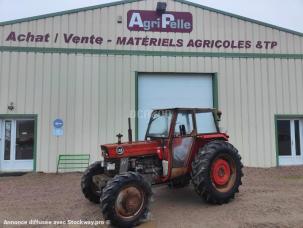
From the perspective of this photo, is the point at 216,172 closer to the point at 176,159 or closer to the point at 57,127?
the point at 176,159

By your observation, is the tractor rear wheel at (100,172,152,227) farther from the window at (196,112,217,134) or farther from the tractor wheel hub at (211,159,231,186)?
the window at (196,112,217,134)

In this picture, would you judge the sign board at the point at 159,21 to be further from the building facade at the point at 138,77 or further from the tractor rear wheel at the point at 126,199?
the tractor rear wheel at the point at 126,199

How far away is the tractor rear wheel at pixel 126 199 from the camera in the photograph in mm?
5305

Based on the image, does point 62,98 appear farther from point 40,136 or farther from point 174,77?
point 174,77

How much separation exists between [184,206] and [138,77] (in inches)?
295

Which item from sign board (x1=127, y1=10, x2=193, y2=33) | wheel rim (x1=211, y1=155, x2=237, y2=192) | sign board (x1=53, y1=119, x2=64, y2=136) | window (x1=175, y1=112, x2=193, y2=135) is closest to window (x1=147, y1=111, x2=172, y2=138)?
window (x1=175, y1=112, x2=193, y2=135)

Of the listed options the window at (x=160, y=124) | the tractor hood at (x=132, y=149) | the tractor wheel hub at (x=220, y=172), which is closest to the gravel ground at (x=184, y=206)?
the tractor wheel hub at (x=220, y=172)

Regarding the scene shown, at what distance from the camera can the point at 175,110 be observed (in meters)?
6.71

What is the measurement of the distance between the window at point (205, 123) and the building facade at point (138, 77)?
589cm

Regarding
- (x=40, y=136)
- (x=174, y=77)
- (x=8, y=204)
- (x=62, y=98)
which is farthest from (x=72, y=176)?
(x=174, y=77)

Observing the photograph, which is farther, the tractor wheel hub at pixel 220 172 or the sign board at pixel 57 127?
the sign board at pixel 57 127

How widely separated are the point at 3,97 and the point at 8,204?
6.18m

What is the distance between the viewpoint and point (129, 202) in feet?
18.0

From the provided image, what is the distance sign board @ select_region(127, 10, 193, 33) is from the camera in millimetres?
13297
